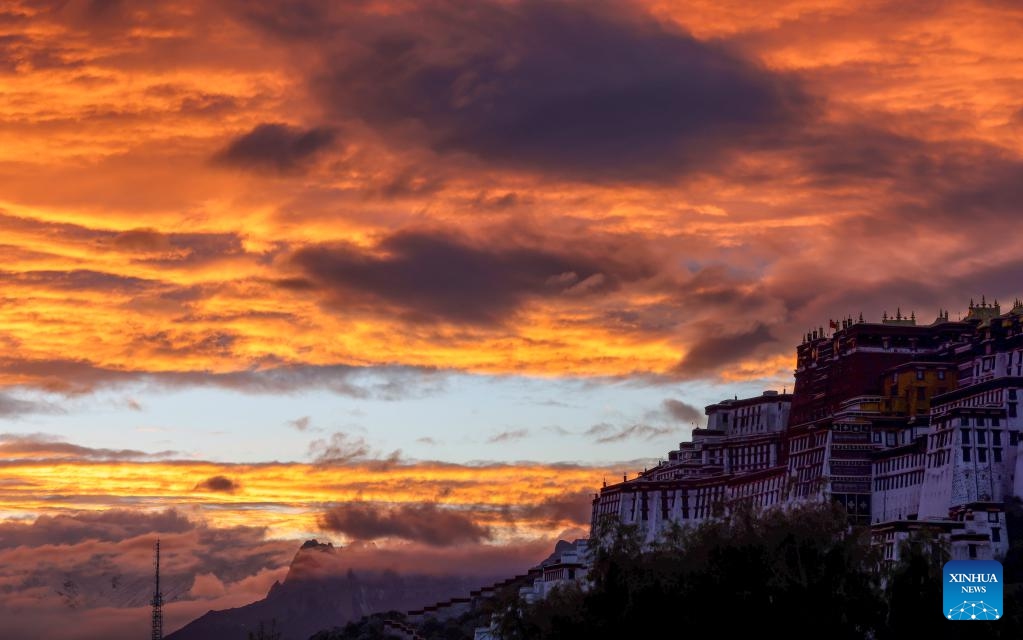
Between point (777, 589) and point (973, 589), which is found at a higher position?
point (777, 589)

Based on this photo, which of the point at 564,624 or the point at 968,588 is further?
the point at 564,624

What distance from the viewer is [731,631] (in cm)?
12125

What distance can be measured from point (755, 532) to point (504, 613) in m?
36.3

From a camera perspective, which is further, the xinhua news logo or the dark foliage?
the dark foliage

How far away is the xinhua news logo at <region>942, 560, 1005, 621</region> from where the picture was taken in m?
81.9

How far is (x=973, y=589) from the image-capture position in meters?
86.8

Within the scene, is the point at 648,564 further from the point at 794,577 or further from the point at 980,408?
the point at 980,408

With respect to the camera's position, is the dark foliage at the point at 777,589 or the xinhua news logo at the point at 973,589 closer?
the xinhua news logo at the point at 973,589

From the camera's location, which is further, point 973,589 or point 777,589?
point 777,589

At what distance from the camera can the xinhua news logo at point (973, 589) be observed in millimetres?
81894

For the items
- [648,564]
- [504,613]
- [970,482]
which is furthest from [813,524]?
[970,482]

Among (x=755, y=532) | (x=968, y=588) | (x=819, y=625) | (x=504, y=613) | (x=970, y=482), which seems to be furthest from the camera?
(x=970, y=482)

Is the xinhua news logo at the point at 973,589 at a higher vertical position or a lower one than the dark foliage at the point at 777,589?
lower

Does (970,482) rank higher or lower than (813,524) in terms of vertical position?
higher
